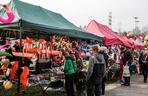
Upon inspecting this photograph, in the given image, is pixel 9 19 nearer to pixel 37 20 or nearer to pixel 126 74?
pixel 37 20

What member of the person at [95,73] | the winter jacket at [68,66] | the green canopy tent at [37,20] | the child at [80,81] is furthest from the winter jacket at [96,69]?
the green canopy tent at [37,20]

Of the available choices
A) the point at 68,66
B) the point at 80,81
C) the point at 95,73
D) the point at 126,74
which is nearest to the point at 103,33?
the point at 126,74

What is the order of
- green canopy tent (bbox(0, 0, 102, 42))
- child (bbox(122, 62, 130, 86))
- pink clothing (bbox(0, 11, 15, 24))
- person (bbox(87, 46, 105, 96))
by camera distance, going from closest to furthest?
1. person (bbox(87, 46, 105, 96))
2. green canopy tent (bbox(0, 0, 102, 42))
3. pink clothing (bbox(0, 11, 15, 24))
4. child (bbox(122, 62, 130, 86))

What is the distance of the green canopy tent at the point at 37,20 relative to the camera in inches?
526

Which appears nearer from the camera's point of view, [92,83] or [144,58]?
[92,83]

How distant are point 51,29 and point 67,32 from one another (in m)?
1.63

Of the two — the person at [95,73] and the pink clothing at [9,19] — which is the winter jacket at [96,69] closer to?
the person at [95,73]

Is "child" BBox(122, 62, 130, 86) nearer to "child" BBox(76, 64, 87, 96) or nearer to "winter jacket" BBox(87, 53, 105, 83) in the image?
"child" BBox(76, 64, 87, 96)

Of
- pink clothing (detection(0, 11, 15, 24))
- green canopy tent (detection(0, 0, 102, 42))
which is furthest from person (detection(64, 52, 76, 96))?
pink clothing (detection(0, 11, 15, 24))

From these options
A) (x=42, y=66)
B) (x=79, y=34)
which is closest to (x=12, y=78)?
(x=79, y=34)

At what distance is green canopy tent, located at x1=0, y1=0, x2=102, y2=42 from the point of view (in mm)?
13367

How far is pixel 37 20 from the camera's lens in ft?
56.3

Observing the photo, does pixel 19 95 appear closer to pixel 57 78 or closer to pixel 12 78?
pixel 12 78

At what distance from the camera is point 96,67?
40.9 ft
